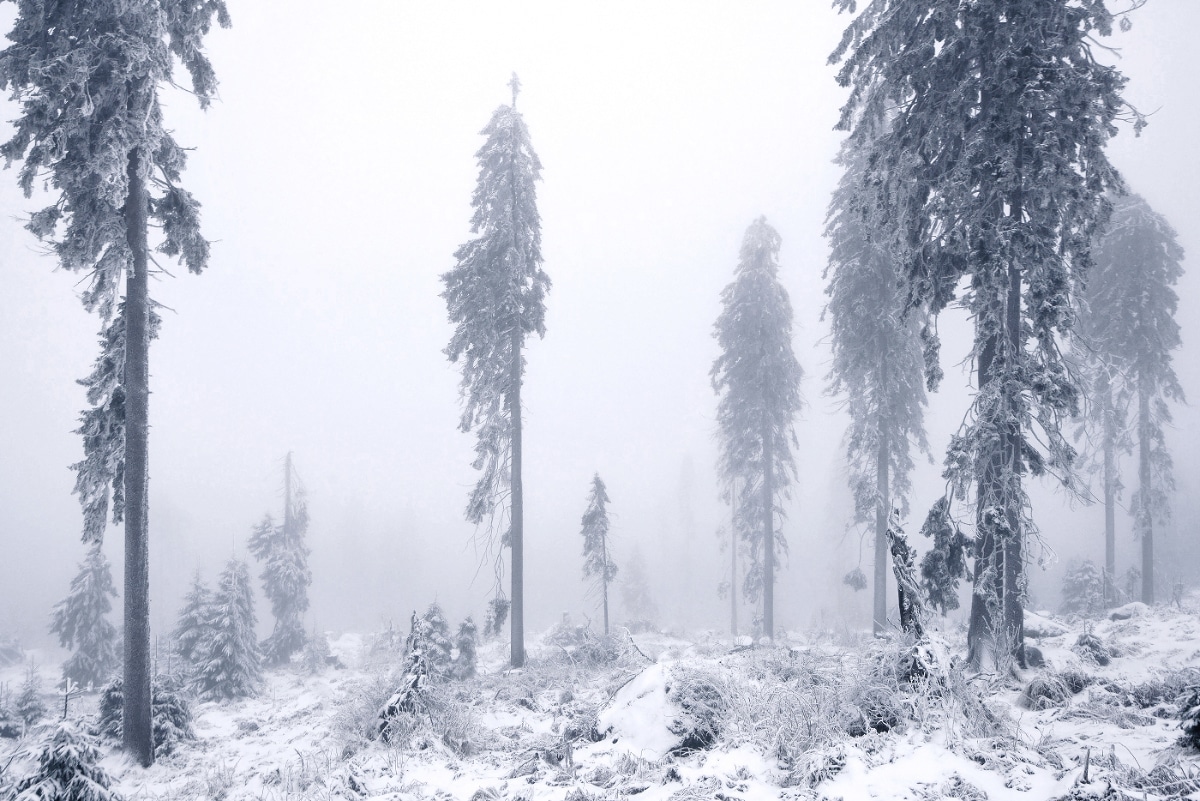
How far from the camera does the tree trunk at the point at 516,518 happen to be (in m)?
17.6

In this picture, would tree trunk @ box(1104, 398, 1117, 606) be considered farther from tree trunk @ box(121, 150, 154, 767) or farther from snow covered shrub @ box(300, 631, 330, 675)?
snow covered shrub @ box(300, 631, 330, 675)

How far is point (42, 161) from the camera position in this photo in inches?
373

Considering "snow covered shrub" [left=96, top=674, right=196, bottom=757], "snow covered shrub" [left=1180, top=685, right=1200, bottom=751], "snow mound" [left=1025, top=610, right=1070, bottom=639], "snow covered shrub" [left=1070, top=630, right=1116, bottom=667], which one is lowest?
"snow covered shrub" [left=96, top=674, right=196, bottom=757]

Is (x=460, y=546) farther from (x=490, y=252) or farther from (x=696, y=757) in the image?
(x=696, y=757)

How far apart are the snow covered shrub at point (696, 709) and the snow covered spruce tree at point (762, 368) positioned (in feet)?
64.3

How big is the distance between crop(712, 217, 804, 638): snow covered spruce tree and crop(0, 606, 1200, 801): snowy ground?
1603 cm

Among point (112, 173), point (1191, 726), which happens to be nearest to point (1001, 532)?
point (1191, 726)

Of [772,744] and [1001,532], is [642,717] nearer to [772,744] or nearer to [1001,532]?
[772,744]

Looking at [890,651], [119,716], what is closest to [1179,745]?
[890,651]

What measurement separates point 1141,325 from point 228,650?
3660 cm

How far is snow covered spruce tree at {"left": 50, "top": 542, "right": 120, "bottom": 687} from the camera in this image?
30.8m

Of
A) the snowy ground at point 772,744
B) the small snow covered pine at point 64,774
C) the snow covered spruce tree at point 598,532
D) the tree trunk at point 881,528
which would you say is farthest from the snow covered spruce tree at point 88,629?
the tree trunk at point 881,528

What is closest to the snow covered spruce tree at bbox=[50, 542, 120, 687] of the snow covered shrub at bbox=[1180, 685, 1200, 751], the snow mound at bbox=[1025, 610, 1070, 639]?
the snow mound at bbox=[1025, 610, 1070, 639]

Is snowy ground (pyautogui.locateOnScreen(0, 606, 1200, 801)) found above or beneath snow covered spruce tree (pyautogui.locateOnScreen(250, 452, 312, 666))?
above
